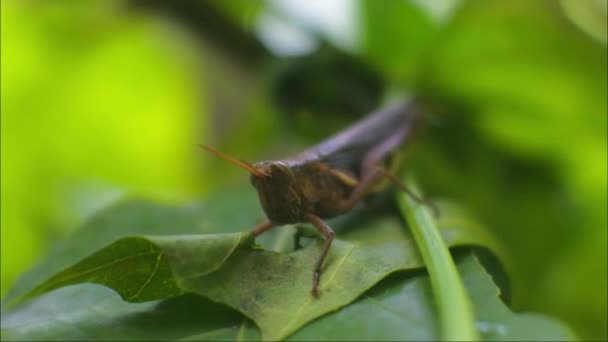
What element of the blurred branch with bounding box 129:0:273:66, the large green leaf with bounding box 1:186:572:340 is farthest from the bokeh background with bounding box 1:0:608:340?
the large green leaf with bounding box 1:186:572:340

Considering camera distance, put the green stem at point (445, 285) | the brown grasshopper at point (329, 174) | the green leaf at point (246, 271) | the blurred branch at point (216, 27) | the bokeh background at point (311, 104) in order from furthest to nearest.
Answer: the blurred branch at point (216, 27) < the bokeh background at point (311, 104) < the brown grasshopper at point (329, 174) < the green leaf at point (246, 271) < the green stem at point (445, 285)

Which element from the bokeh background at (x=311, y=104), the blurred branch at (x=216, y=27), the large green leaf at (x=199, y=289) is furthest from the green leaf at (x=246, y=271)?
the blurred branch at (x=216, y=27)

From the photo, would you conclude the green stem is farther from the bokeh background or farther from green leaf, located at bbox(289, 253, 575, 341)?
the bokeh background

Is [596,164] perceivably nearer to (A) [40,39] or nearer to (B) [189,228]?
(B) [189,228]

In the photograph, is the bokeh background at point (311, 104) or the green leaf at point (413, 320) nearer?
the green leaf at point (413, 320)

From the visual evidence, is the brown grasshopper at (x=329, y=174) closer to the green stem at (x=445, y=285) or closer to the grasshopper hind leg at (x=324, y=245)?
the grasshopper hind leg at (x=324, y=245)

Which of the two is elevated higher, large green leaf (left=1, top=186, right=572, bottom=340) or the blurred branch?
the blurred branch

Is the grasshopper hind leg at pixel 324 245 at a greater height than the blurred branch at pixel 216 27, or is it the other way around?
the blurred branch at pixel 216 27

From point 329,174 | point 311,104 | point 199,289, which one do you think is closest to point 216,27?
point 311,104
